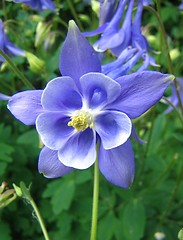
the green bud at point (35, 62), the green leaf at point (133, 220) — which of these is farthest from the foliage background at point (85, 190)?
the green bud at point (35, 62)

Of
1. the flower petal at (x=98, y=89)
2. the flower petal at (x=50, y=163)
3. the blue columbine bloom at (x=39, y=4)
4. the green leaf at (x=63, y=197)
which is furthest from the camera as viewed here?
the green leaf at (x=63, y=197)

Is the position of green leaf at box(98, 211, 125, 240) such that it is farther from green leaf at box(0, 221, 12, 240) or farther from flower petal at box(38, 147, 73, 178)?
flower petal at box(38, 147, 73, 178)

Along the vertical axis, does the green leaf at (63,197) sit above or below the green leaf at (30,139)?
below

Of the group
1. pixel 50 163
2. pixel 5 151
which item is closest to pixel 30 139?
pixel 5 151

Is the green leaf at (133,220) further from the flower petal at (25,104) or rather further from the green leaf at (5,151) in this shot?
the flower petal at (25,104)

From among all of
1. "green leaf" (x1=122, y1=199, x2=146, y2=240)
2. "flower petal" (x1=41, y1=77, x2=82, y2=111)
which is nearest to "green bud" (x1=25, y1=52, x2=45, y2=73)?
"flower petal" (x1=41, y1=77, x2=82, y2=111)

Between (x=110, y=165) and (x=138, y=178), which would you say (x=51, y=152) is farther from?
(x=138, y=178)

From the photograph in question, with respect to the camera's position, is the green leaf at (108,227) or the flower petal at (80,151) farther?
the green leaf at (108,227)
